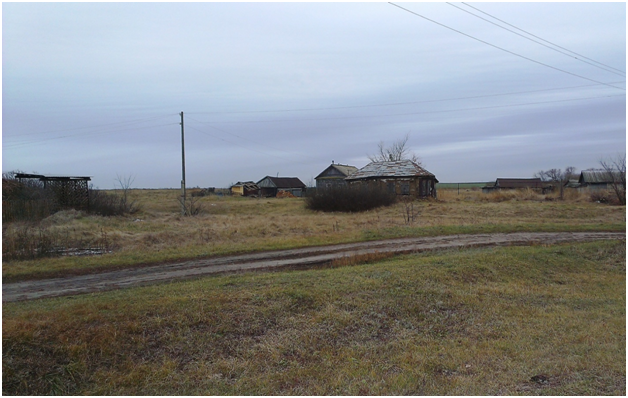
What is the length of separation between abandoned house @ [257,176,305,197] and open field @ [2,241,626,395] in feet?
192

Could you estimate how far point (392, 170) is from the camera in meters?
43.9

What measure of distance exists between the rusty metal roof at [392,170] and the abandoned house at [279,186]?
→ 73.9 feet

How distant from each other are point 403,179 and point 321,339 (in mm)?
36640

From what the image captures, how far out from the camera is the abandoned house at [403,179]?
138 feet

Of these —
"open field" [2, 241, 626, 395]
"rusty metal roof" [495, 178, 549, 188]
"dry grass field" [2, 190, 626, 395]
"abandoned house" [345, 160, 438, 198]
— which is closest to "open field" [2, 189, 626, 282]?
"dry grass field" [2, 190, 626, 395]

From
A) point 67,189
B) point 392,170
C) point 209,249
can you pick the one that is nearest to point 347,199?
point 392,170

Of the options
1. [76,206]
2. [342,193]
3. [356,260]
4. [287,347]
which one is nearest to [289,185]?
[342,193]

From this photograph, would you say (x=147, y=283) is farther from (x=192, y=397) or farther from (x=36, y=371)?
(x=192, y=397)

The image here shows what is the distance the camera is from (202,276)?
11.2 meters

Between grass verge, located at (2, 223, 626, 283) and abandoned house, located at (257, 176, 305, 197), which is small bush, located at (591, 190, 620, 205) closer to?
grass verge, located at (2, 223, 626, 283)

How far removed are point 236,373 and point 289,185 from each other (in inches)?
2539

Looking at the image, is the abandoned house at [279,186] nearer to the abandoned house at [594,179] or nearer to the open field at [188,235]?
the abandoned house at [594,179]

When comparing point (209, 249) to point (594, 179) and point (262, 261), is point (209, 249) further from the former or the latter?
point (594, 179)

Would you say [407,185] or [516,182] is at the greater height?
[516,182]
